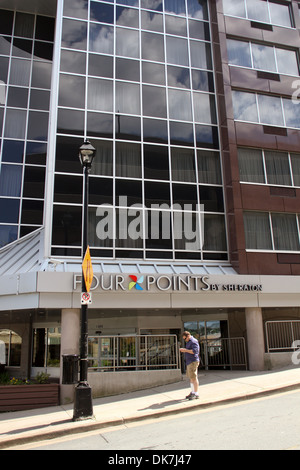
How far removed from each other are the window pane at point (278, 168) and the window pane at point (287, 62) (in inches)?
193

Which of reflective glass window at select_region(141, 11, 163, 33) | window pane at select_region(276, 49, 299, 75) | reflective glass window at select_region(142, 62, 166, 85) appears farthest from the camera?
window pane at select_region(276, 49, 299, 75)

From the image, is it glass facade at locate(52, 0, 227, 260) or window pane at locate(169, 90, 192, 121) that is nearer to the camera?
glass facade at locate(52, 0, 227, 260)

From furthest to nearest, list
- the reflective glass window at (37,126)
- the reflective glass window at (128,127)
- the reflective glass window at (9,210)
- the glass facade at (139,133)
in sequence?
1. the reflective glass window at (37,126)
2. the reflective glass window at (9,210)
3. the reflective glass window at (128,127)
4. the glass facade at (139,133)

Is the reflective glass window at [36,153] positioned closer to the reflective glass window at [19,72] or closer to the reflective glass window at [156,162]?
the reflective glass window at [19,72]

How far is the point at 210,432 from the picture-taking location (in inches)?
291

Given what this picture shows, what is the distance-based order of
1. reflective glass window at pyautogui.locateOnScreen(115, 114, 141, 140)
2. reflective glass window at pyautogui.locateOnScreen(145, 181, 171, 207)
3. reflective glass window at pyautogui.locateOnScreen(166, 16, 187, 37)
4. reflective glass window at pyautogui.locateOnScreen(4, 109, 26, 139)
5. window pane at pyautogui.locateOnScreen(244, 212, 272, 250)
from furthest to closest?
reflective glass window at pyautogui.locateOnScreen(4, 109, 26, 139)
reflective glass window at pyautogui.locateOnScreen(166, 16, 187, 37)
reflective glass window at pyautogui.locateOnScreen(115, 114, 141, 140)
window pane at pyautogui.locateOnScreen(244, 212, 272, 250)
reflective glass window at pyautogui.locateOnScreen(145, 181, 171, 207)

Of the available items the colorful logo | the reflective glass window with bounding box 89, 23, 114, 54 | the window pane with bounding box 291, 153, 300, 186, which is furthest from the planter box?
the reflective glass window with bounding box 89, 23, 114, 54

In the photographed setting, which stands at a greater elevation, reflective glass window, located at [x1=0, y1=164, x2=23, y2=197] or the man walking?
reflective glass window, located at [x1=0, y1=164, x2=23, y2=197]

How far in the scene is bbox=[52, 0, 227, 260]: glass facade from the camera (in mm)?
16375

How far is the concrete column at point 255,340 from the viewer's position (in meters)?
15.4

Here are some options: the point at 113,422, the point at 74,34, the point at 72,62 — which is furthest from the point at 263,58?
the point at 113,422

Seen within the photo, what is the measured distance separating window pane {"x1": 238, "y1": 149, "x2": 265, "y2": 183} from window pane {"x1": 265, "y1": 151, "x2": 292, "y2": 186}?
1.30 feet

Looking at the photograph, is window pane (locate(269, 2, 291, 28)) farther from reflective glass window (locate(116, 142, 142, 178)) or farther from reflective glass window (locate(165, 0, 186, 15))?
reflective glass window (locate(116, 142, 142, 178))

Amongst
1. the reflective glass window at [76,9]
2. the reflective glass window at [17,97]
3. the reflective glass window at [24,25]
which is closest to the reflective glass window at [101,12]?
the reflective glass window at [76,9]
